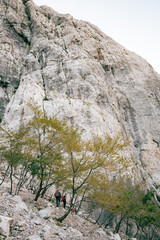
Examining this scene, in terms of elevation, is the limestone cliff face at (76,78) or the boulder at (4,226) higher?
the limestone cliff face at (76,78)

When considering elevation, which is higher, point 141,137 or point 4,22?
point 4,22

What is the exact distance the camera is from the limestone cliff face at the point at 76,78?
35.5 m

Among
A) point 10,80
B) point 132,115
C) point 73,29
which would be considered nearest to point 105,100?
point 132,115

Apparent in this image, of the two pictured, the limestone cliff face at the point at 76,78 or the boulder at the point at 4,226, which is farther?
the limestone cliff face at the point at 76,78

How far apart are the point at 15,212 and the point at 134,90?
46096 millimetres

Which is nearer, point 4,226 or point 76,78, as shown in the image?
point 4,226

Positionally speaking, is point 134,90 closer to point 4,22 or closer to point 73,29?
point 73,29

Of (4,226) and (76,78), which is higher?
(76,78)

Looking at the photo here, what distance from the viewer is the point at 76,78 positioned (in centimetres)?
4091

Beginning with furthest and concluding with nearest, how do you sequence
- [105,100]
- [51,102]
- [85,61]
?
[85,61]
[105,100]
[51,102]

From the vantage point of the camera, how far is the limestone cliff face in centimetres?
3553

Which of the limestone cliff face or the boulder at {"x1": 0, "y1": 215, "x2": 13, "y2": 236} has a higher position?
the limestone cliff face

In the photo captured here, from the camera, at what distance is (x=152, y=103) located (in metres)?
47.1

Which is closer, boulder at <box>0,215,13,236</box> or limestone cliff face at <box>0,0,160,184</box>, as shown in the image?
boulder at <box>0,215,13,236</box>
